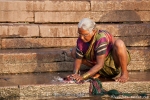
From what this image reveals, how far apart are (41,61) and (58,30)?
1.07 metres

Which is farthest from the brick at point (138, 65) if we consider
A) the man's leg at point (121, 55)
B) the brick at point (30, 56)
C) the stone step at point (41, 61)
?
the brick at point (30, 56)

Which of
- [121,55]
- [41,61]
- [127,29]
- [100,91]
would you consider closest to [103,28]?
[127,29]

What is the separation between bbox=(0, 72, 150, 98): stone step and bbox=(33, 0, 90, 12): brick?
7.30 feet

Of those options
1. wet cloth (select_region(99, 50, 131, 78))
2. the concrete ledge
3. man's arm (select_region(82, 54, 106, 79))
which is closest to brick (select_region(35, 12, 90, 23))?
the concrete ledge

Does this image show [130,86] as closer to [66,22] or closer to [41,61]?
[41,61]

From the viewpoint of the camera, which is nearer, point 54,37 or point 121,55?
point 121,55

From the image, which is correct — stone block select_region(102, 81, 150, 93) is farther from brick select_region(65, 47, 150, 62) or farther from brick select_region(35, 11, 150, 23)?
brick select_region(35, 11, 150, 23)

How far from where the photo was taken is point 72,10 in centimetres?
966

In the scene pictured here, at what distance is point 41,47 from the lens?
29.6ft

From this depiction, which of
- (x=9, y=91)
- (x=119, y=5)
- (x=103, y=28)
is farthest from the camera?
(x=119, y=5)

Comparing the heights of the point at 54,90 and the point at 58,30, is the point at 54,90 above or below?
below

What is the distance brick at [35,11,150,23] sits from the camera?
955 cm

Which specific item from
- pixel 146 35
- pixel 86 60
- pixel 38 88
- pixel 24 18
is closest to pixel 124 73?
pixel 86 60

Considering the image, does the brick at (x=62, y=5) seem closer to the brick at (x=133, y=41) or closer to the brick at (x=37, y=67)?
the brick at (x=133, y=41)
